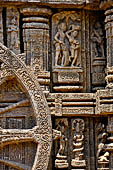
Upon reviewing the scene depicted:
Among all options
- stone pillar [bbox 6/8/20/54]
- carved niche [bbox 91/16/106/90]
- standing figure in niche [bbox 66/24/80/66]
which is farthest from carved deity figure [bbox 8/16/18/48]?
Result: carved niche [bbox 91/16/106/90]

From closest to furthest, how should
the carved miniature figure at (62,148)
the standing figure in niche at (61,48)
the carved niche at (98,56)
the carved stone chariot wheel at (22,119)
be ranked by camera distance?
the carved stone chariot wheel at (22,119), the carved miniature figure at (62,148), the standing figure in niche at (61,48), the carved niche at (98,56)

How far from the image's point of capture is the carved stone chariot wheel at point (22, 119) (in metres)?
7.05

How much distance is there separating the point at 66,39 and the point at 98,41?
0.53 meters

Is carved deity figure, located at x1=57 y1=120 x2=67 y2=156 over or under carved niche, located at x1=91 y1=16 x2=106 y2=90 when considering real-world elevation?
under

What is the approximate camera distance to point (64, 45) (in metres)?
7.54

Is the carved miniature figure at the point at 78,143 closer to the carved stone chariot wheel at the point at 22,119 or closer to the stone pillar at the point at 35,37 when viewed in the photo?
the carved stone chariot wheel at the point at 22,119

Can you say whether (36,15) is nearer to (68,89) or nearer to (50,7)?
(50,7)

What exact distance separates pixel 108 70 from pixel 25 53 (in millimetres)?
1359

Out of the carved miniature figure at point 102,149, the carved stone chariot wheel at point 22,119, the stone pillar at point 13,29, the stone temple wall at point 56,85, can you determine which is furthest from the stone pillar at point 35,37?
the carved miniature figure at point 102,149

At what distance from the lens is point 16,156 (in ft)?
23.4

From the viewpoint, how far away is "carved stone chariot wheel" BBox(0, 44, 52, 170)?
278 inches

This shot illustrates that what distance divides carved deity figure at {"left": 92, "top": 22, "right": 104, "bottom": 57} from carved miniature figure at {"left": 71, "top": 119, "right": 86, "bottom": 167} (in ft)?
3.87

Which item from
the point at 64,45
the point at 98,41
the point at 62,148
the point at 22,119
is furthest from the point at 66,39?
the point at 62,148

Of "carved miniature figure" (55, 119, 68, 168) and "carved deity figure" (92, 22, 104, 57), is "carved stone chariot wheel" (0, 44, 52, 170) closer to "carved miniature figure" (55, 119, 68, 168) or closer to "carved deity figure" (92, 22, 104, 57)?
"carved miniature figure" (55, 119, 68, 168)
